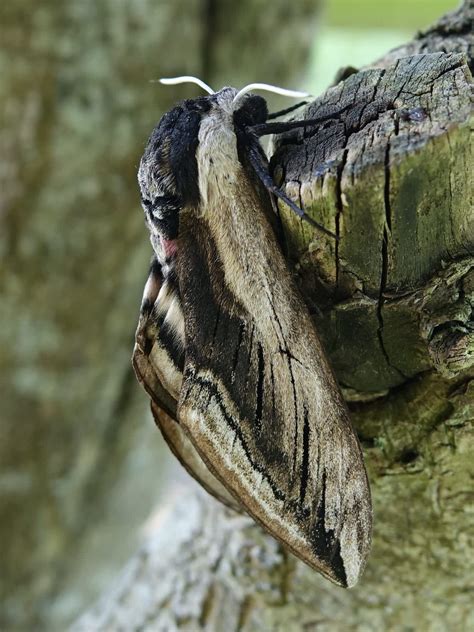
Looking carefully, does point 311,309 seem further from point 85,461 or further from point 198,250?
point 85,461

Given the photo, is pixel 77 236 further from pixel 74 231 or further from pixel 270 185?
pixel 270 185

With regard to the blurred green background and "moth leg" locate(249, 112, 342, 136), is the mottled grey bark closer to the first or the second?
the blurred green background

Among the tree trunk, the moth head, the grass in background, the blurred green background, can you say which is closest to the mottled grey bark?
the blurred green background

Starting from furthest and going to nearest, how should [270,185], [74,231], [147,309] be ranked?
[74,231] → [147,309] → [270,185]

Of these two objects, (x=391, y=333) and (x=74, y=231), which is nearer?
(x=391, y=333)

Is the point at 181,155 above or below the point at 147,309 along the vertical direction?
above

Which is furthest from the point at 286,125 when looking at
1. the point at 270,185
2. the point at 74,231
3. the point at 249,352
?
the point at 74,231
